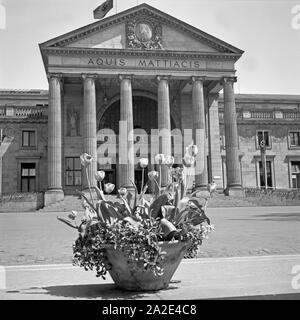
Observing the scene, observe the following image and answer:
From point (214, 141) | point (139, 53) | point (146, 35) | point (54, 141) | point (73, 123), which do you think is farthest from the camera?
point (214, 141)

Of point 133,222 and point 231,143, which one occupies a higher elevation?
point 231,143

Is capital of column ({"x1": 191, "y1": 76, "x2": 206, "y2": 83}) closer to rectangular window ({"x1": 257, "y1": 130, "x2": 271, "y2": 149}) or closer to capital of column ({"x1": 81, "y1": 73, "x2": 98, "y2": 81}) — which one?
capital of column ({"x1": 81, "y1": 73, "x2": 98, "y2": 81})

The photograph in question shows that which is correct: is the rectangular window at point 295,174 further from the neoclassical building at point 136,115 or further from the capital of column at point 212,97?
the capital of column at point 212,97

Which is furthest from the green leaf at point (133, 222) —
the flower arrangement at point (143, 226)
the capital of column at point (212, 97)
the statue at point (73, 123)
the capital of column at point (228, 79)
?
the capital of column at point (212, 97)

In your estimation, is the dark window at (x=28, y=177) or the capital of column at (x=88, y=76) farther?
the dark window at (x=28, y=177)

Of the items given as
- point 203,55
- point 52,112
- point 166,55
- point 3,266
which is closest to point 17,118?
point 52,112

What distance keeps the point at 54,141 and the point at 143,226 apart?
41.6 meters

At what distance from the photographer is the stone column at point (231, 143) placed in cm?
4825

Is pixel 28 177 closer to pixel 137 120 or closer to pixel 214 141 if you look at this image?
pixel 137 120

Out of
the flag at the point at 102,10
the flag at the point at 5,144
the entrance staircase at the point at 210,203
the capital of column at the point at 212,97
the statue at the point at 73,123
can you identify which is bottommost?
the entrance staircase at the point at 210,203

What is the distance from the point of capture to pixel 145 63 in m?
48.2

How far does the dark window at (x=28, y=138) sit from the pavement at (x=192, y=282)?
46806 millimetres

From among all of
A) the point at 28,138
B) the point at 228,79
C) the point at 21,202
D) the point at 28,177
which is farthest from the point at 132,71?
the point at 28,177

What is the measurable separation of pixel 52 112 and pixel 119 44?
1005cm
